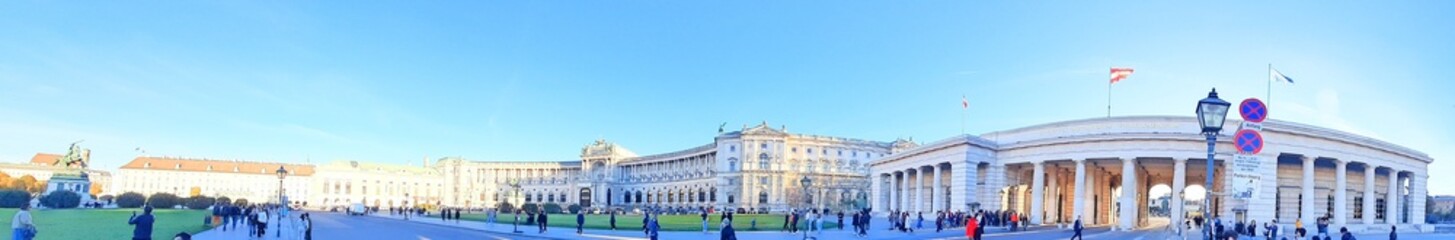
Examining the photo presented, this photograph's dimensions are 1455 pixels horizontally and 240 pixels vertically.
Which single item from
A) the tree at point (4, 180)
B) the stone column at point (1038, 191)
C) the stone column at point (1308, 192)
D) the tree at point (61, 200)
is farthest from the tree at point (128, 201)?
the stone column at point (1308, 192)

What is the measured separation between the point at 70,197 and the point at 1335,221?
3170 inches

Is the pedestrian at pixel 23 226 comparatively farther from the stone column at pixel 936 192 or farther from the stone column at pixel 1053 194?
the stone column at pixel 1053 194

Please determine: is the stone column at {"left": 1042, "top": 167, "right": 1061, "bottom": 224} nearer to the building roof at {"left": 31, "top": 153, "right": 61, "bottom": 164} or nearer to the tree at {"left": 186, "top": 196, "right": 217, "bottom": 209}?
the tree at {"left": 186, "top": 196, "right": 217, "bottom": 209}

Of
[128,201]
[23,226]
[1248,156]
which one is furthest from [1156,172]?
[128,201]

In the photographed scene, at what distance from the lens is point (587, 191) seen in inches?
6826

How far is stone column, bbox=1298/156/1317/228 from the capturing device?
53094 mm

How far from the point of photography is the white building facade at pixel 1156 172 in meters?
53.1

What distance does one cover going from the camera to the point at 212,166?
180 meters

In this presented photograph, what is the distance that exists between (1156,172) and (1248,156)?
5527 centimetres

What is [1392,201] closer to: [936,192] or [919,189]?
[936,192]

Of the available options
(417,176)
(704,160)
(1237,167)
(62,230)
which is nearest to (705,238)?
(62,230)

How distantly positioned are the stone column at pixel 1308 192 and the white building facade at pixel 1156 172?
0.05 m

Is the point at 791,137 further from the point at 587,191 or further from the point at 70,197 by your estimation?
the point at 70,197

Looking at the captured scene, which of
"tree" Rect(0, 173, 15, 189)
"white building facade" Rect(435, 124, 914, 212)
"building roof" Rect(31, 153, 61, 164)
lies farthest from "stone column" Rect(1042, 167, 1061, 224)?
"building roof" Rect(31, 153, 61, 164)
